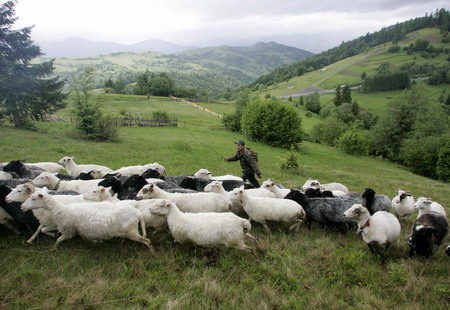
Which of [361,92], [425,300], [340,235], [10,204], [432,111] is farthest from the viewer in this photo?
[361,92]

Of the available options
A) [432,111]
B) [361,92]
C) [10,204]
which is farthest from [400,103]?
[361,92]

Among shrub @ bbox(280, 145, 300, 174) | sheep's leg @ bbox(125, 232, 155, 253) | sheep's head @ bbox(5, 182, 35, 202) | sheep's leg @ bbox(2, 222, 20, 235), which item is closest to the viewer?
sheep's leg @ bbox(125, 232, 155, 253)

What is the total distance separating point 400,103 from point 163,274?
171 ft

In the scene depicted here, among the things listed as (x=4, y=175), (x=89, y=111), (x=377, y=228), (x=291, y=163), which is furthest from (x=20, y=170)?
(x=291, y=163)

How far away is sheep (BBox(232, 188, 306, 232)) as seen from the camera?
302 inches

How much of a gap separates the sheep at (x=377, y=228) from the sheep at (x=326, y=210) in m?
0.87

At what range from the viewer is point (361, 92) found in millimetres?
116000

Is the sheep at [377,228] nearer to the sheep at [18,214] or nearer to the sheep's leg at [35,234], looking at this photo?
the sheep's leg at [35,234]

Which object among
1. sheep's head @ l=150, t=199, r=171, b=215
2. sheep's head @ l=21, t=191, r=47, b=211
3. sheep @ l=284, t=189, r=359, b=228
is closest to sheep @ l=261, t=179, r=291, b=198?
sheep @ l=284, t=189, r=359, b=228

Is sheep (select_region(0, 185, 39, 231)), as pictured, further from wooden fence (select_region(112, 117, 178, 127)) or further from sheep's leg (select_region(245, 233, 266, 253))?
wooden fence (select_region(112, 117, 178, 127))

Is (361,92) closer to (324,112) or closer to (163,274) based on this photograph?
(324,112)

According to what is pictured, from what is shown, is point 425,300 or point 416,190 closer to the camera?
point 425,300

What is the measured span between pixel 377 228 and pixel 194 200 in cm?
504

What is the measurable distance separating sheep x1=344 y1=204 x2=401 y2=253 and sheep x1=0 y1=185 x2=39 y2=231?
325 inches
